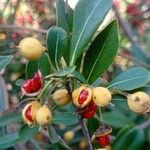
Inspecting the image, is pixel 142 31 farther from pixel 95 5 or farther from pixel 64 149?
pixel 95 5

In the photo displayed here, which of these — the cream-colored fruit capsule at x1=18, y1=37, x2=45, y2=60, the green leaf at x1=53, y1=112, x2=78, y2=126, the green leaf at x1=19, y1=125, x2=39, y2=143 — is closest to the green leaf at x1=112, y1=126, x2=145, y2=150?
the green leaf at x1=53, y1=112, x2=78, y2=126

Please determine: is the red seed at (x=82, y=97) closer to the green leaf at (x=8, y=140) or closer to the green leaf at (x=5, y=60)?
the green leaf at (x=5, y=60)

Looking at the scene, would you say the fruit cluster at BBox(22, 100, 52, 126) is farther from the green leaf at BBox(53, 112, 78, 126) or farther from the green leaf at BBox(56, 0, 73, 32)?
the green leaf at BBox(53, 112, 78, 126)

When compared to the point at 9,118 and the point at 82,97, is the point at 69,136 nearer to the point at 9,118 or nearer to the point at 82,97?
the point at 9,118

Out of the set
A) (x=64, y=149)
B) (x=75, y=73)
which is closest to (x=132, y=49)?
(x=64, y=149)

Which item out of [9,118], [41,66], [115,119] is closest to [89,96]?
[41,66]

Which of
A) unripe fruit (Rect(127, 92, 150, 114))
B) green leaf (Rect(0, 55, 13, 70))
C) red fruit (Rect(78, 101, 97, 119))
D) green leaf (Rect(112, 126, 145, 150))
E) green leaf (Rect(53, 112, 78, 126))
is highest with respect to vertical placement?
green leaf (Rect(0, 55, 13, 70))

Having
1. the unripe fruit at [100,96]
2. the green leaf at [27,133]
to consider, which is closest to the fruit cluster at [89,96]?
the unripe fruit at [100,96]
